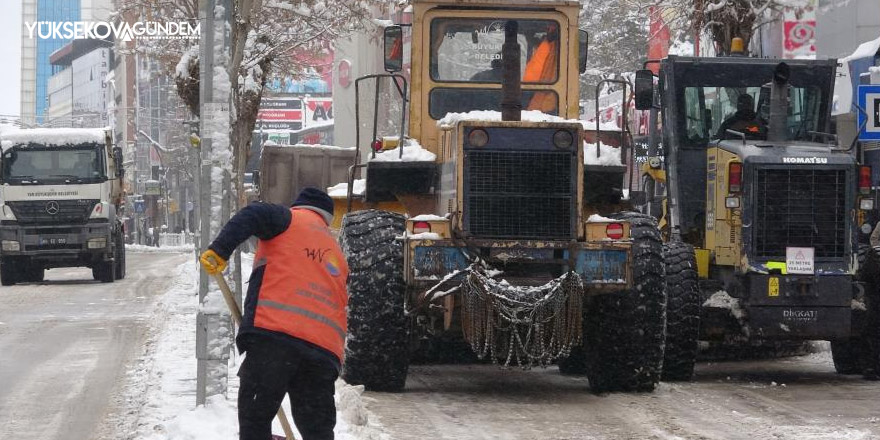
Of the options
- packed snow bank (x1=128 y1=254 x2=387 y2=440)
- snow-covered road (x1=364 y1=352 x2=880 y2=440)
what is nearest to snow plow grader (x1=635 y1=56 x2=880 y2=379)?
snow-covered road (x1=364 y1=352 x2=880 y2=440)

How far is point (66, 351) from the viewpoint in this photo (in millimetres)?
15727

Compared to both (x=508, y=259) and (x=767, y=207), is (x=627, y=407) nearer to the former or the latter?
(x=508, y=259)

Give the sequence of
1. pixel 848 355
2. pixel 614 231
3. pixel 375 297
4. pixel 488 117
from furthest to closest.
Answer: pixel 848 355
pixel 488 117
pixel 614 231
pixel 375 297

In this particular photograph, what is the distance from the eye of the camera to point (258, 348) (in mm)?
6910

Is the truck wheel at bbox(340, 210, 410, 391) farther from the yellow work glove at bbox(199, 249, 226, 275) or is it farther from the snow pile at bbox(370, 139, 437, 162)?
the yellow work glove at bbox(199, 249, 226, 275)

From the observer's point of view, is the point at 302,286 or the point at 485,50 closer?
the point at 302,286

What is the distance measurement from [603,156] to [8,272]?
2112cm

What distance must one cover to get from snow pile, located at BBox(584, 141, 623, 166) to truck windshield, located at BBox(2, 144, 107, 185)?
19.2 meters

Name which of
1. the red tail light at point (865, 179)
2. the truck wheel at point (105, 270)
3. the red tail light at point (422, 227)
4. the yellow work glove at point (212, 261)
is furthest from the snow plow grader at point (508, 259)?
the truck wheel at point (105, 270)

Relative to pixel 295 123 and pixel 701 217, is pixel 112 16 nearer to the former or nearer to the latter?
pixel 701 217

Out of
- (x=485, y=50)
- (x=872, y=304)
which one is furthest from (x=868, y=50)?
(x=485, y=50)

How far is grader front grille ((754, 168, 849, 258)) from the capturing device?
41.0ft

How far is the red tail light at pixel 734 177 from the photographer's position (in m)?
12.6

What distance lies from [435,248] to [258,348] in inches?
162
